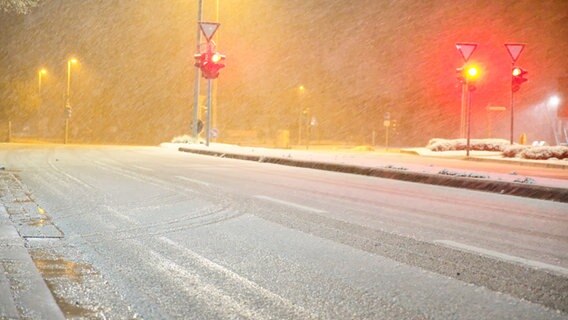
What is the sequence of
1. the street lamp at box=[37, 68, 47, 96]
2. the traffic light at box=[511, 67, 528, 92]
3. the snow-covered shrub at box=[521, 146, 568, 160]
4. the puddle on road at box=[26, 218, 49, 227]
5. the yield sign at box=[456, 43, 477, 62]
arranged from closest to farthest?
the puddle on road at box=[26, 218, 49, 227]
the yield sign at box=[456, 43, 477, 62]
the snow-covered shrub at box=[521, 146, 568, 160]
the traffic light at box=[511, 67, 528, 92]
the street lamp at box=[37, 68, 47, 96]

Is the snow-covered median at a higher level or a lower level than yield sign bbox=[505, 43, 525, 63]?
lower

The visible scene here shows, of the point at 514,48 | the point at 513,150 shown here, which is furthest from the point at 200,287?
the point at 513,150

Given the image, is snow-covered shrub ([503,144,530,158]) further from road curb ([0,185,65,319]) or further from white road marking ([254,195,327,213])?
road curb ([0,185,65,319])

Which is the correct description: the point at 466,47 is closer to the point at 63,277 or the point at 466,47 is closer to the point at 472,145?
the point at 472,145

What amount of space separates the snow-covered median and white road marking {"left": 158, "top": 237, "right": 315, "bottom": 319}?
2358 cm

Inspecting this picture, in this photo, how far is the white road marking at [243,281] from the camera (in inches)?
170

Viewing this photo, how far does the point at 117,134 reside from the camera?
76.6 meters

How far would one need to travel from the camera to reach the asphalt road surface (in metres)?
4.46

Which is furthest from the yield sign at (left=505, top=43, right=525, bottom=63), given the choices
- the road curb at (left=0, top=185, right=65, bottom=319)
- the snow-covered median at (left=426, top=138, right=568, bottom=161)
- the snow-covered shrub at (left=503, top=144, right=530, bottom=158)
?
the road curb at (left=0, top=185, right=65, bottom=319)

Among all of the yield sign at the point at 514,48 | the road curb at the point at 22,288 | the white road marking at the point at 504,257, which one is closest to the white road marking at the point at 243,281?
the road curb at the point at 22,288

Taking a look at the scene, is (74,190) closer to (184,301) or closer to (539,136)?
(184,301)

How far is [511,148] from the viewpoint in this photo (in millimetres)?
30000

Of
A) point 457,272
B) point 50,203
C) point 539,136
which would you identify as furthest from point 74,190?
point 539,136

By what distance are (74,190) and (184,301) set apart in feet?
26.1
